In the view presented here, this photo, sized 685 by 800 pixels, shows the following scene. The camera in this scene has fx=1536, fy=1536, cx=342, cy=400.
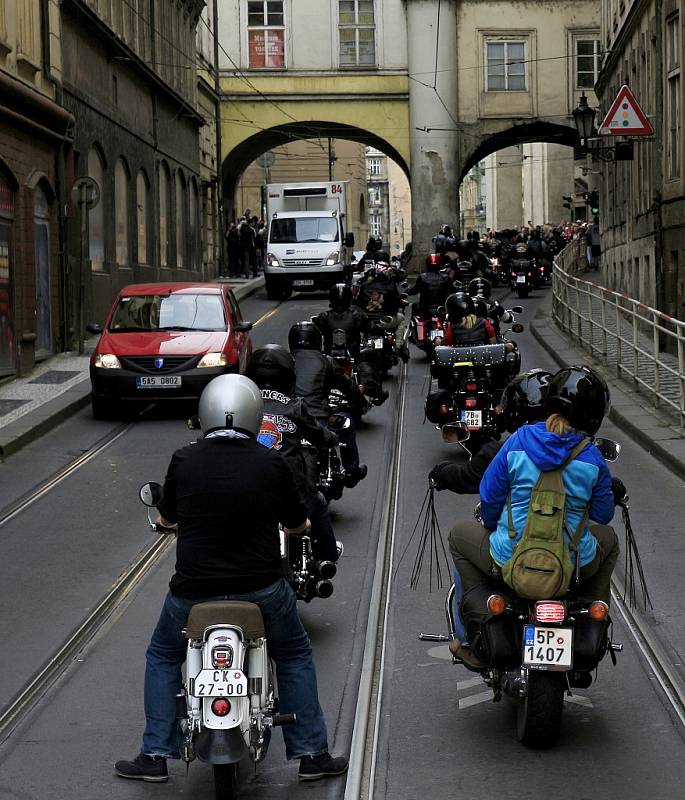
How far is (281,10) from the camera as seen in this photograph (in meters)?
50.0

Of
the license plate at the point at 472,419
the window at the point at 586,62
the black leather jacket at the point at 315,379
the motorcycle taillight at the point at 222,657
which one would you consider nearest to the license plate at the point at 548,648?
the motorcycle taillight at the point at 222,657

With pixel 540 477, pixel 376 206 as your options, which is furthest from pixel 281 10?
pixel 376 206

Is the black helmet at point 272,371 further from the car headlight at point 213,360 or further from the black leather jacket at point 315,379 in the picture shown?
the car headlight at point 213,360

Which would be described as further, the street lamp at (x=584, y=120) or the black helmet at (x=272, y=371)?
the street lamp at (x=584, y=120)

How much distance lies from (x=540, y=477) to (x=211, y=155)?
43951 millimetres

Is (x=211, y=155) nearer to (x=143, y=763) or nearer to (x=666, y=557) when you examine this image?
(x=666, y=557)

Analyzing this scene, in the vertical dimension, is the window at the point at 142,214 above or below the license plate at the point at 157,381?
above

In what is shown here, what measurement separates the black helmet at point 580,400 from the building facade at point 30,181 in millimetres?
16737

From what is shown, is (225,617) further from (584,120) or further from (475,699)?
(584,120)

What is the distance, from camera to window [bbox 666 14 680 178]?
24.5 m

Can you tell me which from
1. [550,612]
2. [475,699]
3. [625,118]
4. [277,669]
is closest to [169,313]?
[625,118]

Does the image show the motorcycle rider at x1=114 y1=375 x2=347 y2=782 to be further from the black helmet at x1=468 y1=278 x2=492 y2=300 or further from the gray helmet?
the black helmet at x1=468 y1=278 x2=492 y2=300

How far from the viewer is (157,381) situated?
18.0m

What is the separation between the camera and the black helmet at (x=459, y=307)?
15.6 m
